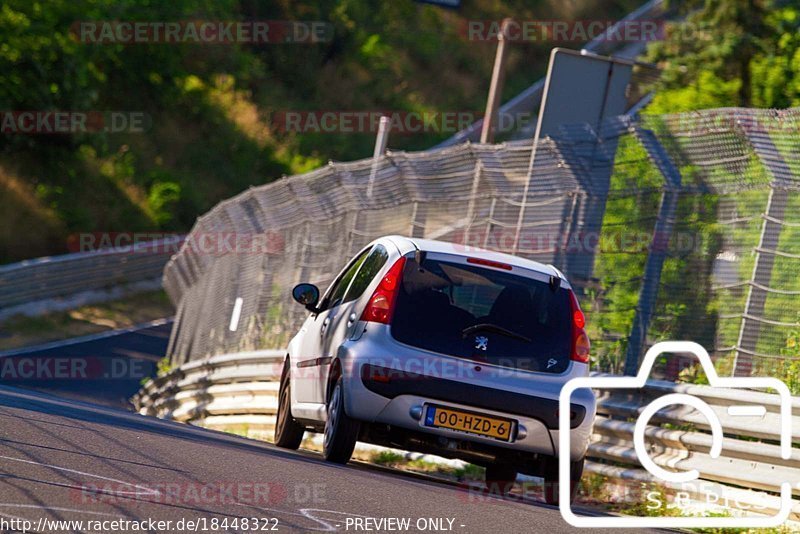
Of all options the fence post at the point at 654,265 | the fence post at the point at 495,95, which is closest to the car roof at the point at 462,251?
the fence post at the point at 654,265

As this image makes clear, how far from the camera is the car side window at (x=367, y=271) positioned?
10148 mm

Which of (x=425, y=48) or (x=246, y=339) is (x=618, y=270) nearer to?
(x=246, y=339)

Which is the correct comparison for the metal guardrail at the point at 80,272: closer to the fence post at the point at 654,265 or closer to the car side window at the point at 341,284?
the car side window at the point at 341,284

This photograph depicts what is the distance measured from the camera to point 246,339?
62.2ft

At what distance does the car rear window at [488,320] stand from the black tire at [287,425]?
231 centimetres

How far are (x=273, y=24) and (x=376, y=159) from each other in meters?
43.8

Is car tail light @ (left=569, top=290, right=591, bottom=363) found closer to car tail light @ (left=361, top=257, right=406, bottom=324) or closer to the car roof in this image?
the car roof

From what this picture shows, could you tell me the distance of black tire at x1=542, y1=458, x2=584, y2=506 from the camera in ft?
31.5

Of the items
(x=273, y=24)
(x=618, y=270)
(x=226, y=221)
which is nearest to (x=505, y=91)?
(x=273, y=24)

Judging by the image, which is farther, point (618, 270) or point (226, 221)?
point (226, 221)

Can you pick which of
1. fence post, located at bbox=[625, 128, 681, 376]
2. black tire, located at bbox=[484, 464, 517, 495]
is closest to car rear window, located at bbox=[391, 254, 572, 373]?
black tire, located at bbox=[484, 464, 517, 495]

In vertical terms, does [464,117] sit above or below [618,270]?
above

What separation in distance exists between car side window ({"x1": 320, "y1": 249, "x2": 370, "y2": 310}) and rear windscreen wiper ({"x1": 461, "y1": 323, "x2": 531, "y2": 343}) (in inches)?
57.7

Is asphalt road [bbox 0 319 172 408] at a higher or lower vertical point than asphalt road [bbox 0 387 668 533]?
higher
